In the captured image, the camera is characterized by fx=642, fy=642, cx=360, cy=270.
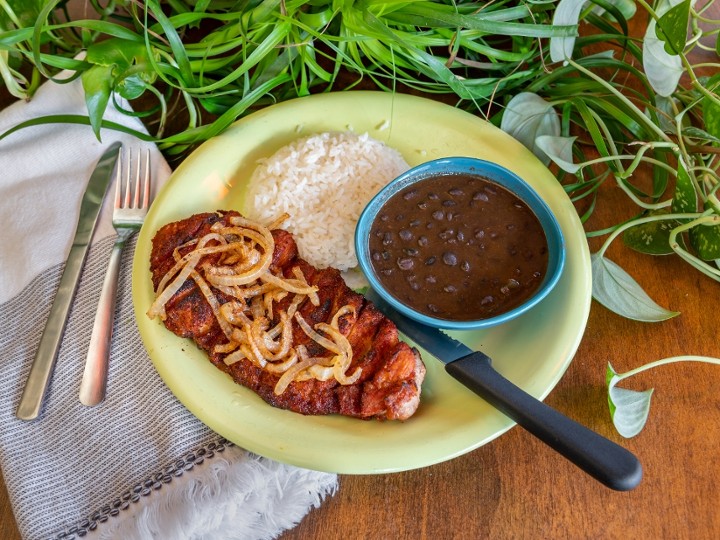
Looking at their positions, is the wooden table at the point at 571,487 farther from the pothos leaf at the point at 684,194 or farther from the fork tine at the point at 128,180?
the fork tine at the point at 128,180

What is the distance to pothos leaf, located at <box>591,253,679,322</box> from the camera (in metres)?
2.50

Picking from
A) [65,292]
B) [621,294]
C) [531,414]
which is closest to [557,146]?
[621,294]

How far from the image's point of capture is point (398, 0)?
8.52ft

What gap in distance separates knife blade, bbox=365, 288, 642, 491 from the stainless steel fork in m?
1.11

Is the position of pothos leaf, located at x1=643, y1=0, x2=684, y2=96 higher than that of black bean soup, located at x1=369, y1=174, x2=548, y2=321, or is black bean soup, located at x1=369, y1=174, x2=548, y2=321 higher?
pothos leaf, located at x1=643, y1=0, x2=684, y2=96

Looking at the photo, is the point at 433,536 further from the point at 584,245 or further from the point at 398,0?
the point at 398,0

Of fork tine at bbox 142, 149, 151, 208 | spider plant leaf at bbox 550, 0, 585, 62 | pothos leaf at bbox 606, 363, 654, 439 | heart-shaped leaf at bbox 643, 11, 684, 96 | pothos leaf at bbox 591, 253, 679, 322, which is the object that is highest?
spider plant leaf at bbox 550, 0, 585, 62

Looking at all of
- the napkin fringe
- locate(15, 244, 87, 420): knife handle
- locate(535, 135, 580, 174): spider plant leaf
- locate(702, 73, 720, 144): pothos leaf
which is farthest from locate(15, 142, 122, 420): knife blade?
locate(702, 73, 720, 144): pothos leaf

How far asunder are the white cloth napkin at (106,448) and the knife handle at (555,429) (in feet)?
2.14

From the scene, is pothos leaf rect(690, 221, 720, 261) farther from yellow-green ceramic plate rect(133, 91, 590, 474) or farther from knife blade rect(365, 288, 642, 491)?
knife blade rect(365, 288, 642, 491)

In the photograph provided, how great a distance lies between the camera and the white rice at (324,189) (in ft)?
8.86

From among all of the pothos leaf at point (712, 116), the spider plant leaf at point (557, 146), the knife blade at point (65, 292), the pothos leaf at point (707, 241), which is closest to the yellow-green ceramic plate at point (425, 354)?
the spider plant leaf at point (557, 146)

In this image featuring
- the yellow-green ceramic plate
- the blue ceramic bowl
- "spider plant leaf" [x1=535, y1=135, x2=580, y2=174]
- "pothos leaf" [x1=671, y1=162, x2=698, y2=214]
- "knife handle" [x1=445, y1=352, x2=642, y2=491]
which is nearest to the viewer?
"knife handle" [x1=445, y1=352, x2=642, y2=491]

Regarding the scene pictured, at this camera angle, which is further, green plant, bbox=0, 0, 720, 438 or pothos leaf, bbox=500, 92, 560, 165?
pothos leaf, bbox=500, 92, 560, 165
